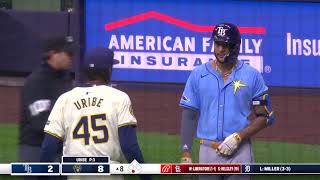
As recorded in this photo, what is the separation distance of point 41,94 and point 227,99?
116 cm

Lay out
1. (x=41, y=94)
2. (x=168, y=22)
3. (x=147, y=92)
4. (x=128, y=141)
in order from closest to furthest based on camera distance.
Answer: (x=128, y=141) → (x=41, y=94) → (x=168, y=22) → (x=147, y=92)

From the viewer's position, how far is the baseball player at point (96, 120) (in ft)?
12.4

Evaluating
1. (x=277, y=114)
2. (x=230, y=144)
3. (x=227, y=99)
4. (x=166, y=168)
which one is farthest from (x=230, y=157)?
(x=277, y=114)

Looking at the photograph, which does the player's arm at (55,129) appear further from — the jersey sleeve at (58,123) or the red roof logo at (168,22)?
the red roof logo at (168,22)

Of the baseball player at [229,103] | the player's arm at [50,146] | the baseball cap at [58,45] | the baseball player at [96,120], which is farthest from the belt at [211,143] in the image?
the baseball cap at [58,45]

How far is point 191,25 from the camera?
4.89 meters

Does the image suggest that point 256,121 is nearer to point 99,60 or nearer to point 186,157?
point 186,157

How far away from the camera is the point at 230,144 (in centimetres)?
412

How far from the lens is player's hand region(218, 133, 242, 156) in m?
4.12

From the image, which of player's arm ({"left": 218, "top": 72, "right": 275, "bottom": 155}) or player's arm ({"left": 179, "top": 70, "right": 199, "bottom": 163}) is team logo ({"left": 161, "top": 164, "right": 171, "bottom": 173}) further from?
player's arm ({"left": 218, "top": 72, "right": 275, "bottom": 155})

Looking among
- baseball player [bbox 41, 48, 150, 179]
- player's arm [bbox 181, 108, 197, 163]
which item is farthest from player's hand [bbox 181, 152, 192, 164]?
baseball player [bbox 41, 48, 150, 179]

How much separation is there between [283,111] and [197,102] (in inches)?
43.3

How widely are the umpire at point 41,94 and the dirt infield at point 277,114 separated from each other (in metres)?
0.68

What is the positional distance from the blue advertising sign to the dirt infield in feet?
0.46
